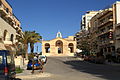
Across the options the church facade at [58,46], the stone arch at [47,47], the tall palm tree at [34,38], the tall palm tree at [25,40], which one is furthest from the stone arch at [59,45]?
the tall palm tree at [25,40]

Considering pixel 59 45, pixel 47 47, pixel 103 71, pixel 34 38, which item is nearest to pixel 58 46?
pixel 59 45

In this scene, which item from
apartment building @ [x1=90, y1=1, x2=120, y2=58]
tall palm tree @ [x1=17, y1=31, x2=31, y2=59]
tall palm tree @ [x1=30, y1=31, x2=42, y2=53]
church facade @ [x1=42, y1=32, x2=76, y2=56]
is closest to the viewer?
tall palm tree @ [x1=17, y1=31, x2=31, y2=59]

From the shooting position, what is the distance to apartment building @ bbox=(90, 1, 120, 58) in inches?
2525

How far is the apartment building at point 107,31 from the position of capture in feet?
210

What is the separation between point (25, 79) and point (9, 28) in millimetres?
23942

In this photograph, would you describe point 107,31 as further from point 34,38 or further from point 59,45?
point 59,45

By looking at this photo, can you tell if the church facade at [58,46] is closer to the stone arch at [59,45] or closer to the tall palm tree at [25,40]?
the stone arch at [59,45]

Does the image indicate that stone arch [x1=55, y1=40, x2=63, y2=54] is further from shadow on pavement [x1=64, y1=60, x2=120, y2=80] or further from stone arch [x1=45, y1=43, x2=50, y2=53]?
shadow on pavement [x1=64, y1=60, x2=120, y2=80]

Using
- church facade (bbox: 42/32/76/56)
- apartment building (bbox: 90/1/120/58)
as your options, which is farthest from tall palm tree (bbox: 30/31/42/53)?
church facade (bbox: 42/32/76/56)

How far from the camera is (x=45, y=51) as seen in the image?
342ft

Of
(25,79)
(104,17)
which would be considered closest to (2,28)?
(25,79)

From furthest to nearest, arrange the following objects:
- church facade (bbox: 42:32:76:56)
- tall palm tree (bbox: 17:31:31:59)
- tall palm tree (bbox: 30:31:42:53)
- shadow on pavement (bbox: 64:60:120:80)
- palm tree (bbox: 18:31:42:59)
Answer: church facade (bbox: 42:32:76:56) < tall palm tree (bbox: 30:31:42:53) < palm tree (bbox: 18:31:42:59) < tall palm tree (bbox: 17:31:31:59) < shadow on pavement (bbox: 64:60:120:80)

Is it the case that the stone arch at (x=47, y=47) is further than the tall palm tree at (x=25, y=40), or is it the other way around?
the stone arch at (x=47, y=47)

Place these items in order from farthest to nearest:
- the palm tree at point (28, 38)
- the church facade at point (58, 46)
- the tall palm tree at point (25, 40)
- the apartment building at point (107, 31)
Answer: the church facade at point (58, 46), the apartment building at point (107, 31), the palm tree at point (28, 38), the tall palm tree at point (25, 40)
